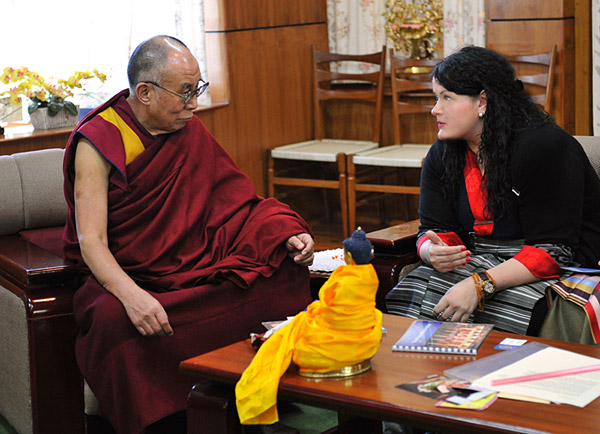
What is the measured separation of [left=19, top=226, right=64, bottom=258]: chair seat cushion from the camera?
2.72m

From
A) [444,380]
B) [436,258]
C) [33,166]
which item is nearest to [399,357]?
[444,380]

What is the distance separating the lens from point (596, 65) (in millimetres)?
4199

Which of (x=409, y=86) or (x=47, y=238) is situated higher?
(x=409, y=86)

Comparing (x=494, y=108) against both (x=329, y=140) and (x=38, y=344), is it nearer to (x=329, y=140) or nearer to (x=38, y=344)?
(x=38, y=344)

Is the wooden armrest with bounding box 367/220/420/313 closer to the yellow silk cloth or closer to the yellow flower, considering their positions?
the yellow silk cloth

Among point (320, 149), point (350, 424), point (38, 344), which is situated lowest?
point (350, 424)

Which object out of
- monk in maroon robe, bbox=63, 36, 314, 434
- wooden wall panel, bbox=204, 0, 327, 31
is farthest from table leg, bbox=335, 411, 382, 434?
wooden wall panel, bbox=204, 0, 327, 31

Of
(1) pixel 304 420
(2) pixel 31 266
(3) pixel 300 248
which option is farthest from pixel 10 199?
(1) pixel 304 420

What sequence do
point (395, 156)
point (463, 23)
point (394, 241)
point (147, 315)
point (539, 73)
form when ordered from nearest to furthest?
point (147, 315) → point (394, 241) → point (539, 73) → point (395, 156) → point (463, 23)

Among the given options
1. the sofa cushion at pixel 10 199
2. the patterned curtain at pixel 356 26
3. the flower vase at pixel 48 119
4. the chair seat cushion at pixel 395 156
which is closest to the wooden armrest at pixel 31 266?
the sofa cushion at pixel 10 199

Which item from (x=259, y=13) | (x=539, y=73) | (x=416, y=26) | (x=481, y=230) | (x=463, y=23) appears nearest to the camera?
(x=481, y=230)

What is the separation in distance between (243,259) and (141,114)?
534 millimetres

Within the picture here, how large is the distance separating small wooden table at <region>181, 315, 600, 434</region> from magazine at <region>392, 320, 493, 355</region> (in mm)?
19

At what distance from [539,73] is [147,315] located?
2881 mm
